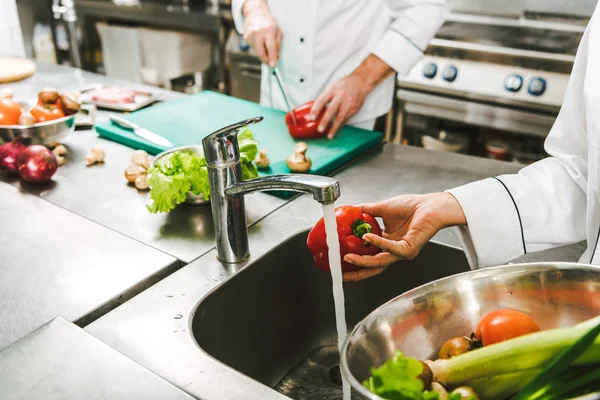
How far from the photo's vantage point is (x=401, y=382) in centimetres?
55

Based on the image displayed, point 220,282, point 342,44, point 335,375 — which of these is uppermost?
point 342,44

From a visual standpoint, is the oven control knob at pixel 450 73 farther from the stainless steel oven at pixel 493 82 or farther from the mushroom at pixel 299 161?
the mushroom at pixel 299 161

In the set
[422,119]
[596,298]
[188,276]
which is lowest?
[422,119]

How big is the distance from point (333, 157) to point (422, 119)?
3.77 feet

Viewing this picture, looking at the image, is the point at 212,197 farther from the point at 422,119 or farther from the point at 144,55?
the point at 144,55

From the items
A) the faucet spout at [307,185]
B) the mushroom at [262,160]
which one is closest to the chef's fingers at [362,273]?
the faucet spout at [307,185]

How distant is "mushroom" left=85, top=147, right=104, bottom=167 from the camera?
142 cm

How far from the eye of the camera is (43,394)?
2.30 feet

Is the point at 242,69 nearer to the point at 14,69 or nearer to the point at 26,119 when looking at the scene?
the point at 14,69

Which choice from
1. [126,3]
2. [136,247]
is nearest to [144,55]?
[126,3]

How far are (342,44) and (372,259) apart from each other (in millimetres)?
1050

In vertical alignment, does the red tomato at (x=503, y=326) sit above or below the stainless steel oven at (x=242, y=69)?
above

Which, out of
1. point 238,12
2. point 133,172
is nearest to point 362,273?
point 133,172

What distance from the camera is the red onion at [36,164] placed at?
4.22 ft
